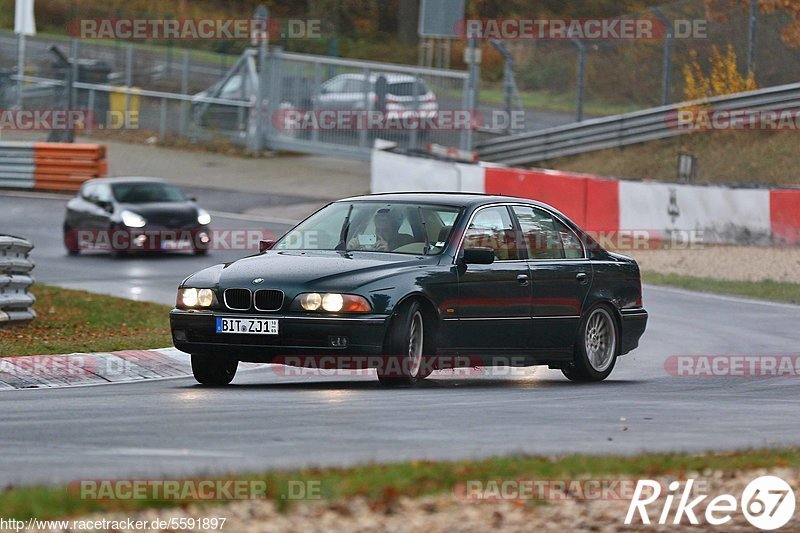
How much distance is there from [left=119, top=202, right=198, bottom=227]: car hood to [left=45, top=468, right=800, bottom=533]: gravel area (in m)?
19.4

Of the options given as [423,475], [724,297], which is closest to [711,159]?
[724,297]

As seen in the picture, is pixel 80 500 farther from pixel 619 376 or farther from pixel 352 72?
pixel 352 72

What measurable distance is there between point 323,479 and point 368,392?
4.13 meters

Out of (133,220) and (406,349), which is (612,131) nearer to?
(133,220)

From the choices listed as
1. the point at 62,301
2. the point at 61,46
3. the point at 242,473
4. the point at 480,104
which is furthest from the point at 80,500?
the point at 61,46

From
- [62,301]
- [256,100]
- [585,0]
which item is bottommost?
[62,301]

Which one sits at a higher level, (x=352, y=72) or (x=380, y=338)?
(x=352, y=72)

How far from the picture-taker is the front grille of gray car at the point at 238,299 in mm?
11039

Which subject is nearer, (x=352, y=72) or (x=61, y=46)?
(x=352, y=72)

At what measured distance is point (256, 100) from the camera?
4094 centimetres

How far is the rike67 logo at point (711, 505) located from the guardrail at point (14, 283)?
9390 mm

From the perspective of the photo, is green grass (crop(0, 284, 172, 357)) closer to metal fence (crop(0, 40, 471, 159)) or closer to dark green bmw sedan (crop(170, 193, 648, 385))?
dark green bmw sedan (crop(170, 193, 648, 385))
